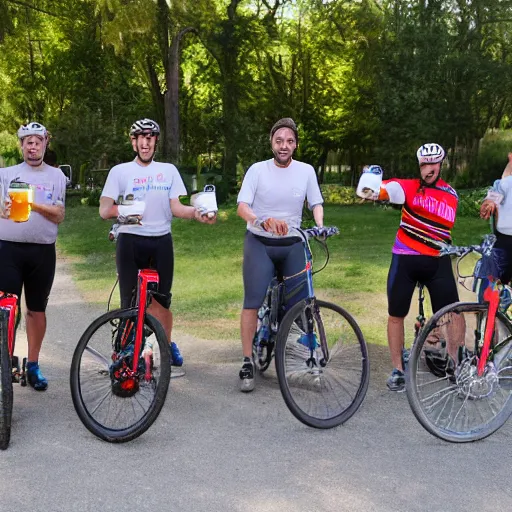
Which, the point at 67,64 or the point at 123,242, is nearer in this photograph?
the point at 123,242

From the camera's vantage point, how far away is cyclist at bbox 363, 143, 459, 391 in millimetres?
6047

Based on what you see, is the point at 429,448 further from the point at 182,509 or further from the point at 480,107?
the point at 480,107

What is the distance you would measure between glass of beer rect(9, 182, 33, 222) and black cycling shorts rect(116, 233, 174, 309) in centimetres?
101

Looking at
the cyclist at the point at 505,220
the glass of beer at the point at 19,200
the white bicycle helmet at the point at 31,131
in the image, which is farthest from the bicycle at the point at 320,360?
the white bicycle helmet at the point at 31,131

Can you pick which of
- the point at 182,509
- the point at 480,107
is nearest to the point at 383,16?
the point at 480,107

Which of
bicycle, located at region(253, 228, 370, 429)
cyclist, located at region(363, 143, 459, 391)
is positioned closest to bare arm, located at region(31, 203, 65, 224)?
bicycle, located at region(253, 228, 370, 429)

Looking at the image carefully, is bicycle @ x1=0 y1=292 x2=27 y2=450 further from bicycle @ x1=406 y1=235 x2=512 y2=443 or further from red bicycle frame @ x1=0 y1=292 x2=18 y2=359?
bicycle @ x1=406 y1=235 x2=512 y2=443

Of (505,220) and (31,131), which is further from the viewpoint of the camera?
(505,220)

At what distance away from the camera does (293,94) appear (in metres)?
44.7

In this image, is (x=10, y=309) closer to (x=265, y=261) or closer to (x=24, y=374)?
(x=24, y=374)

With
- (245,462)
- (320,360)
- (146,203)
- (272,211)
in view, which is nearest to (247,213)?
(272,211)

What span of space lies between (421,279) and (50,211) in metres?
2.64

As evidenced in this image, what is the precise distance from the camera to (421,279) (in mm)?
6223

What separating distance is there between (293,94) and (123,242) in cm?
3947
